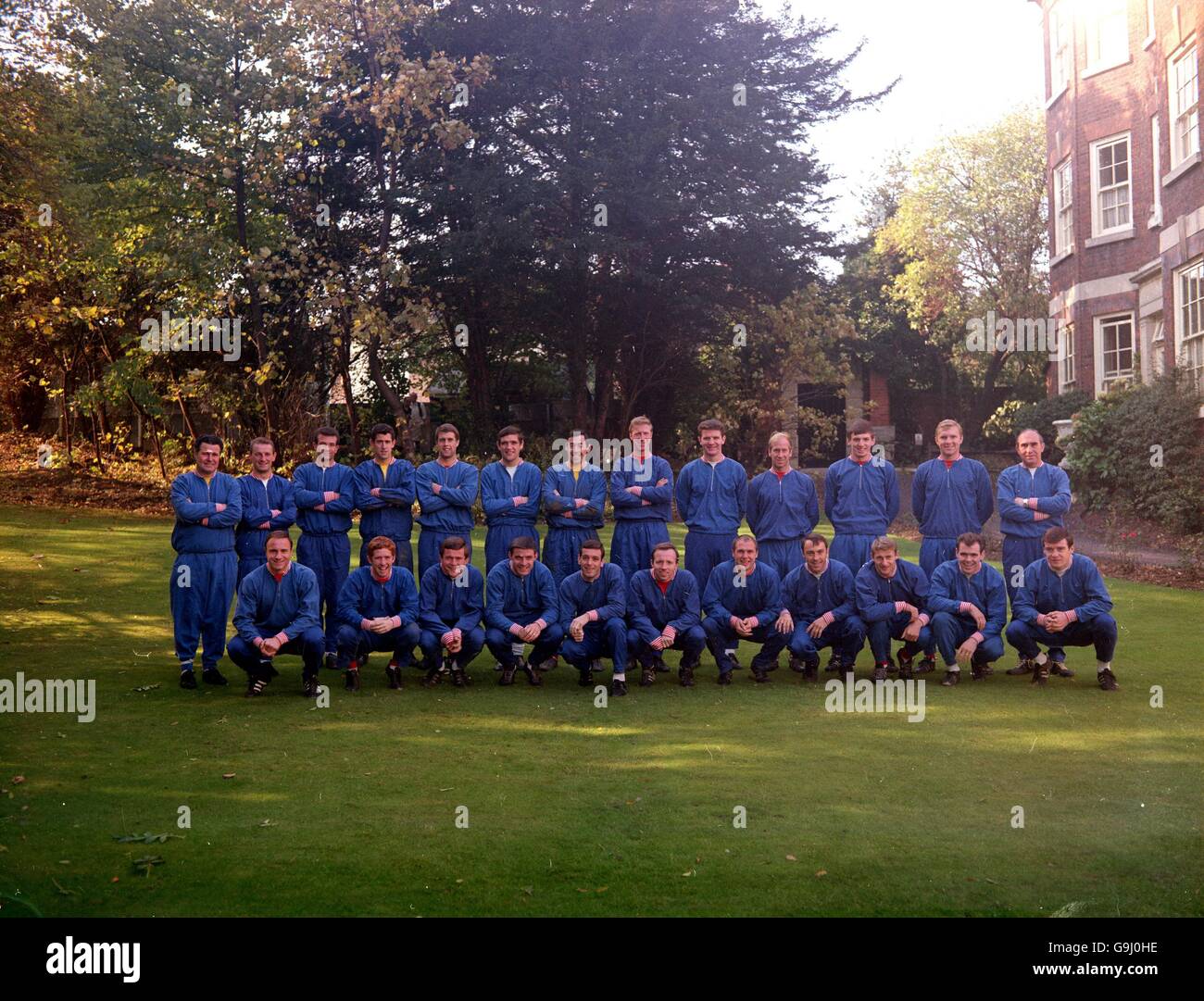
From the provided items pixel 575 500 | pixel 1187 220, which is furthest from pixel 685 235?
pixel 575 500

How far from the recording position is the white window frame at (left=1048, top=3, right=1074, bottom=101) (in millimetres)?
25531

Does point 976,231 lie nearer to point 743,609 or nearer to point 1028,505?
point 1028,505

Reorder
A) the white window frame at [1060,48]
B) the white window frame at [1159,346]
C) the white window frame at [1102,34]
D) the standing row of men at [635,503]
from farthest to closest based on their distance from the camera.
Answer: the white window frame at [1060,48] → the white window frame at [1102,34] → the white window frame at [1159,346] → the standing row of men at [635,503]

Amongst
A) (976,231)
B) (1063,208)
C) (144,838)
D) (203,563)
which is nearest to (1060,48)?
(1063,208)

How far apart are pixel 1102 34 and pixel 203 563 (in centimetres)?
2183

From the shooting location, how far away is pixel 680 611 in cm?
1007

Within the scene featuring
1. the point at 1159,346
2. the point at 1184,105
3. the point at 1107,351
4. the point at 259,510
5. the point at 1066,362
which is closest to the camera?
the point at 259,510

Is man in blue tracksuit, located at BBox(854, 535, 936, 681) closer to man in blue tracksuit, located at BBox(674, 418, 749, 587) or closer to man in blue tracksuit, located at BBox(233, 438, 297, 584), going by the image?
man in blue tracksuit, located at BBox(674, 418, 749, 587)

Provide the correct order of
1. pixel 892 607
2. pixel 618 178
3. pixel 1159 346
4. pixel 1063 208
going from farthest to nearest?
pixel 1063 208, pixel 618 178, pixel 1159 346, pixel 892 607

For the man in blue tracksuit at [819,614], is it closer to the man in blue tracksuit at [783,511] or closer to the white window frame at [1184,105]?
the man in blue tracksuit at [783,511]

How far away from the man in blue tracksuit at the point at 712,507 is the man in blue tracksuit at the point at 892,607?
1383 millimetres

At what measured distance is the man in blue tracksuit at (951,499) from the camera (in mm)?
10883

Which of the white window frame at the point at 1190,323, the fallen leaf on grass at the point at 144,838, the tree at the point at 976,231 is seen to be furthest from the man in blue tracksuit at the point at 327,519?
the tree at the point at 976,231

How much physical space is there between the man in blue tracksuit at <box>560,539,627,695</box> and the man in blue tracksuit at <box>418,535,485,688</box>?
2.32ft
